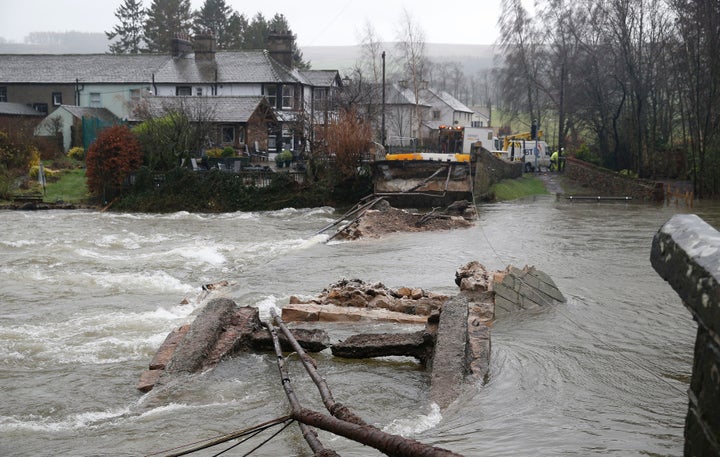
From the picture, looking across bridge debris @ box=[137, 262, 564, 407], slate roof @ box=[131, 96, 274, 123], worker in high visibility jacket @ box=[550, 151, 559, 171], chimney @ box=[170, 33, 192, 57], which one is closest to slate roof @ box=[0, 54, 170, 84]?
chimney @ box=[170, 33, 192, 57]

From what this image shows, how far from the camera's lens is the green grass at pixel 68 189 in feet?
122

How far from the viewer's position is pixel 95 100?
57.7 metres

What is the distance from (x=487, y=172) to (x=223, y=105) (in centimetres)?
1729

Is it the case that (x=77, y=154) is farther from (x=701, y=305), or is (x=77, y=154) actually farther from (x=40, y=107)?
(x=701, y=305)

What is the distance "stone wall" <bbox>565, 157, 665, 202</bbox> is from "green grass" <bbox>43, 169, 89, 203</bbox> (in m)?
26.2

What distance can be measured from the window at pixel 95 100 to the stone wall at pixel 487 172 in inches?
1228

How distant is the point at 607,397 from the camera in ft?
25.0

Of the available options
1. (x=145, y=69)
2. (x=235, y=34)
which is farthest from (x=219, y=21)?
(x=145, y=69)

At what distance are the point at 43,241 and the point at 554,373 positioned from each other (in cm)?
1858

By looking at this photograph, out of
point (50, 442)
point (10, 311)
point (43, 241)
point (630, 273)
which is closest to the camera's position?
point (50, 442)

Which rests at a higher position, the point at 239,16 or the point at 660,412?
the point at 239,16

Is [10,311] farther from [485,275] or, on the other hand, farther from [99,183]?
[99,183]

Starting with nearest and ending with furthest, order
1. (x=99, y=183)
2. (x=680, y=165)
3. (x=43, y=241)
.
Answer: (x=43, y=241), (x=99, y=183), (x=680, y=165)

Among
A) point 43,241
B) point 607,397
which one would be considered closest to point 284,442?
point 607,397
